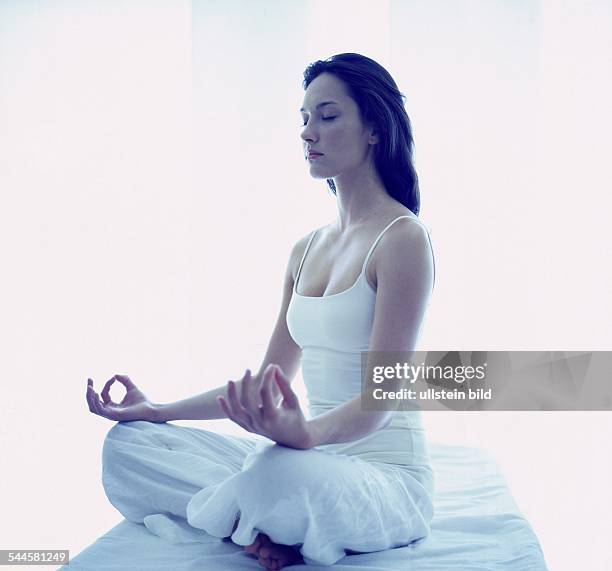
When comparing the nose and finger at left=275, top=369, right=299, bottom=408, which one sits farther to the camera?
the nose

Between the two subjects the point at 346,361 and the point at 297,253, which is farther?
the point at 297,253

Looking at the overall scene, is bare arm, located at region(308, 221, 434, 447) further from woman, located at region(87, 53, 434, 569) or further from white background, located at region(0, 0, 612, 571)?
white background, located at region(0, 0, 612, 571)

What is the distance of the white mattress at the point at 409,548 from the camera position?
1.30 metres

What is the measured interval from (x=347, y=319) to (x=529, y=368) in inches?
42.5

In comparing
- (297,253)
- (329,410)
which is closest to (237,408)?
(329,410)

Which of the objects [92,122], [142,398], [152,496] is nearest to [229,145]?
[92,122]

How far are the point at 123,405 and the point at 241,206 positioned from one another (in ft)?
3.48

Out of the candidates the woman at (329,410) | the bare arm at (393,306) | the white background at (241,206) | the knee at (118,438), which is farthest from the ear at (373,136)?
the knee at (118,438)

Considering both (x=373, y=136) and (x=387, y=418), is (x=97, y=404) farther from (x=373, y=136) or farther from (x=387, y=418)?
(x=373, y=136)

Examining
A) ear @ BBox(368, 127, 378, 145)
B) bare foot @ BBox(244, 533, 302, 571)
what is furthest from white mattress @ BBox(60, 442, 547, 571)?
ear @ BBox(368, 127, 378, 145)

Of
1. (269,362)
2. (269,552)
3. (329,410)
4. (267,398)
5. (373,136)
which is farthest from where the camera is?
(269,362)

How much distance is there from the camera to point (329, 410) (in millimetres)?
1383

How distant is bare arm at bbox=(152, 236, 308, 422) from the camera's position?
1.65m

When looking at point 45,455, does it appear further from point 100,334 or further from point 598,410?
point 598,410
